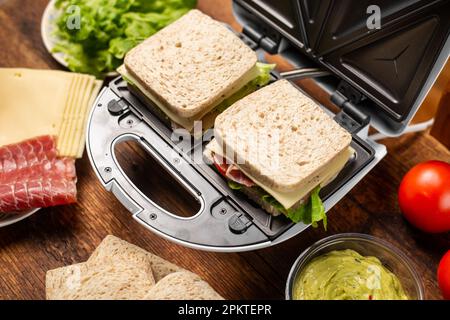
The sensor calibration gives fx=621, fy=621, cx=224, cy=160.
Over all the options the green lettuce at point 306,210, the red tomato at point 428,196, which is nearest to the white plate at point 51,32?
the green lettuce at point 306,210

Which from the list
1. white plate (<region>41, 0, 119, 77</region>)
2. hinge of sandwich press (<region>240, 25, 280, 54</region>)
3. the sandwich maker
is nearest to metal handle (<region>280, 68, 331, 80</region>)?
the sandwich maker

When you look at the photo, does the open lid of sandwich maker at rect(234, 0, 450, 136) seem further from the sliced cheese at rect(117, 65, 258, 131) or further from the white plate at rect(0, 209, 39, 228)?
the white plate at rect(0, 209, 39, 228)

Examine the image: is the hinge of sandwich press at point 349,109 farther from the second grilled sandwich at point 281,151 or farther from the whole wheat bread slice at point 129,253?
the whole wheat bread slice at point 129,253

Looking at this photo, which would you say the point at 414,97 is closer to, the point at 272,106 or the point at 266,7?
the point at 272,106

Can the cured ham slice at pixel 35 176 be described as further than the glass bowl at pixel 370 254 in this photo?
Yes

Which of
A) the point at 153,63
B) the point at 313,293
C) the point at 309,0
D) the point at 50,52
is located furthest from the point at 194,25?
the point at 313,293

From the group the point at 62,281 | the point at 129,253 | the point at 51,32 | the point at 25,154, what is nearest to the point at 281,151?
the point at 129,253
